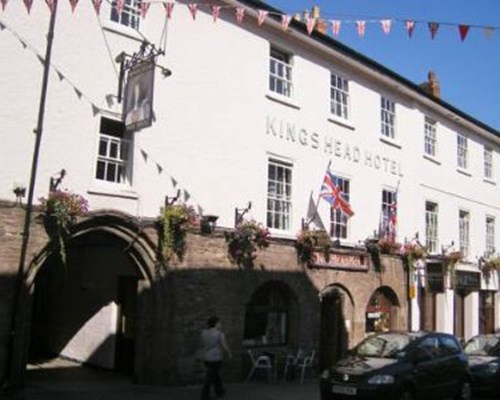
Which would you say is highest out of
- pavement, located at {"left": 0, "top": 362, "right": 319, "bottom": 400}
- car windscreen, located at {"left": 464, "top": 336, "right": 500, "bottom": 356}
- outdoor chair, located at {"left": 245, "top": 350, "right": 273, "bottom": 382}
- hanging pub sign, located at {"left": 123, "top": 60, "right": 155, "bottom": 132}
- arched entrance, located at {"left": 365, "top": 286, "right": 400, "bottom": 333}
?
hanging pub sign, located at {"left": 123, "top": 60, "right": 155, "bottom": 132}

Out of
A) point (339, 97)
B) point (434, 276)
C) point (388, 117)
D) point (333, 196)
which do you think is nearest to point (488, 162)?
point (434, 276)

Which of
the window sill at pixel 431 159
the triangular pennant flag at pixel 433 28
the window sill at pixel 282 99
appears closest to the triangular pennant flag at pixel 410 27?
the triangular pennant flag at pixel 433 28

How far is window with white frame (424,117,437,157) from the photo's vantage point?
23438 mm

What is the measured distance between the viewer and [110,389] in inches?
525

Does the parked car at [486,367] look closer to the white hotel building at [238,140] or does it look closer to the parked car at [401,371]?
the parked car at [401,371]

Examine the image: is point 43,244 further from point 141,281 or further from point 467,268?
point 467,268

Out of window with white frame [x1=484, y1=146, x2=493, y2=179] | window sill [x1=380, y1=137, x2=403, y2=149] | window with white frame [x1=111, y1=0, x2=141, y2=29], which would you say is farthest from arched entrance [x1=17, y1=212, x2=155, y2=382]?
window with white frame [x1=484, y1=146, x2=493, y2=179]

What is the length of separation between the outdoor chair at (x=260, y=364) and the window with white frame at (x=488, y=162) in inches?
619

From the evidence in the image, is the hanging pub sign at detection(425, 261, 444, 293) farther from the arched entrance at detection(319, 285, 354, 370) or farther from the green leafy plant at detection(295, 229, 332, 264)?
the green leafy plant at detection(295, 229, 332, 264)

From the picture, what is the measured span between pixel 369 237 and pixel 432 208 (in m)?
4.71

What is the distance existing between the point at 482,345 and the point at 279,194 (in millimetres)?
6457

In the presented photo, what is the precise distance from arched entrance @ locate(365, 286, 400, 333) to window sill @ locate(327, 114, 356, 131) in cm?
494

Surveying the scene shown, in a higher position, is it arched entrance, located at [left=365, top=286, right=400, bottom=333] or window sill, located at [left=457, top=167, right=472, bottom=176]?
window sill, located at [left=457, top=167, right=472, bottom=176]

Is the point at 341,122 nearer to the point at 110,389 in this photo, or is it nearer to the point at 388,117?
the point at 388,117
